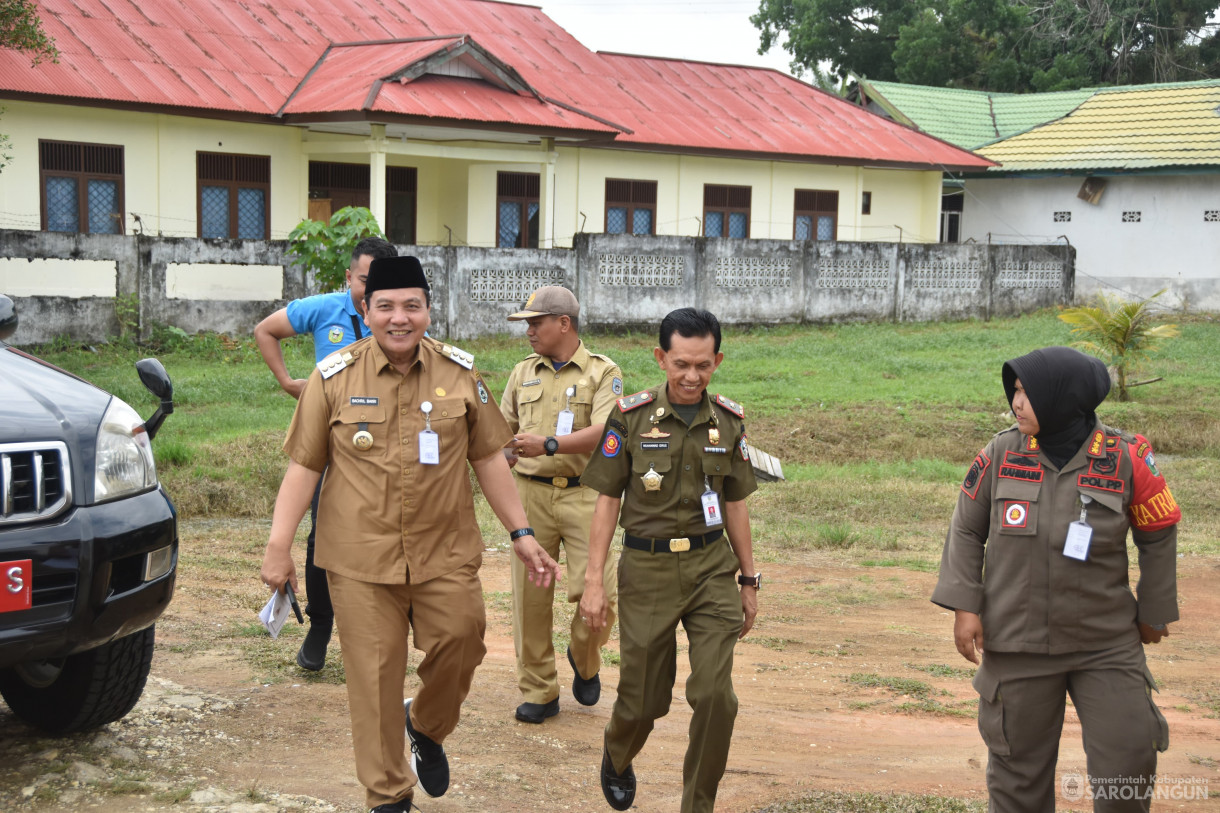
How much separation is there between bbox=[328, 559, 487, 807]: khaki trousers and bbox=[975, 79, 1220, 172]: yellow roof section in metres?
27.2

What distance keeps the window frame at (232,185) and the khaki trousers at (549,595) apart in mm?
17875

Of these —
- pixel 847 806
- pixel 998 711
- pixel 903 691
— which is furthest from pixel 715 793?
pixel 903 691

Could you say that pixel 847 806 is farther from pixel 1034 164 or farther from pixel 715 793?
pixel 1034 164

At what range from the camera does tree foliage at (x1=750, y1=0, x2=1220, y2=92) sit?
38188mm

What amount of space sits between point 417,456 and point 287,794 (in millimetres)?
1241

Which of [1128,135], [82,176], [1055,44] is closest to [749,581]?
[82,176]

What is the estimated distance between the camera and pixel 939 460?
12.8 meters

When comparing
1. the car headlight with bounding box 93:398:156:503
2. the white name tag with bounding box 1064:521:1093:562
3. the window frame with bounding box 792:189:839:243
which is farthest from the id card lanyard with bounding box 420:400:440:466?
the window frame with bounding box 792:189:839:243

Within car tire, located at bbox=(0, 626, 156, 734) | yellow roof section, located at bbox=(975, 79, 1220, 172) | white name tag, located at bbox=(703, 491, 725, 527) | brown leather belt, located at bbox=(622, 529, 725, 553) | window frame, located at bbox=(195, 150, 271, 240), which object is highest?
yellow roof section, located at bbox=(975, 79, 1220, 172)

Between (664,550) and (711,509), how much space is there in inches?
8.5

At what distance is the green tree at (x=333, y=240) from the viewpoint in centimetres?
1714

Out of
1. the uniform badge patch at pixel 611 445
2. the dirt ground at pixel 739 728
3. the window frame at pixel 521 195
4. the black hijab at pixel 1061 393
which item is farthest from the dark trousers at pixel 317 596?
the window frame at pixel 521 195

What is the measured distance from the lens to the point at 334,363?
170 inches

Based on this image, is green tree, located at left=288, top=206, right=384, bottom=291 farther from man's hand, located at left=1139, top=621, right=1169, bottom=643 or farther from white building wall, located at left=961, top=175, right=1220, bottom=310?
white building wall, located at left=961, top=175, right=1220, bottom=310
